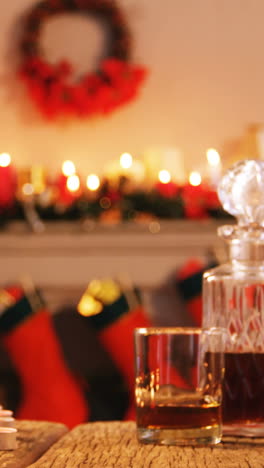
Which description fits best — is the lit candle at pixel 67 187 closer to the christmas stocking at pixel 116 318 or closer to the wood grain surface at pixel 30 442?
the christmas stocking at pixel 116 318

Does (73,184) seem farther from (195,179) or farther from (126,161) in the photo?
(195,179)

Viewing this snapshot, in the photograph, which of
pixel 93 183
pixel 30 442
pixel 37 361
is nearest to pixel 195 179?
Answer: pixel 93 183

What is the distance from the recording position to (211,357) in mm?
732

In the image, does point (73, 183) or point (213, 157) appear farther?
point (213, 157)

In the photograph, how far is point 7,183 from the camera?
2988mm

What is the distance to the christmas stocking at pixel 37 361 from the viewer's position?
2551 millimetres

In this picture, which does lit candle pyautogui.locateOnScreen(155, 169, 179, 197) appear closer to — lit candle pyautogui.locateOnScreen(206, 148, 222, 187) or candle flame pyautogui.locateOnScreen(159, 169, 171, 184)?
candle flame pyautogui.locateOnScreen(159, 169, 171, 184)

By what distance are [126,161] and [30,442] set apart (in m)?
2.53

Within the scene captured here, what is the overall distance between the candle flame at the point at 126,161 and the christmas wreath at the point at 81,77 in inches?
7.9

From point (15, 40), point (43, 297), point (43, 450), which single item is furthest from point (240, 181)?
point (15, 40)

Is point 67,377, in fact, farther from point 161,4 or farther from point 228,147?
point 161,4

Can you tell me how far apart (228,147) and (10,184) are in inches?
34.5

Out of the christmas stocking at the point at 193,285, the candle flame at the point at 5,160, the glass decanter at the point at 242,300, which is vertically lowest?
the christmas stocking at the point at 193,285

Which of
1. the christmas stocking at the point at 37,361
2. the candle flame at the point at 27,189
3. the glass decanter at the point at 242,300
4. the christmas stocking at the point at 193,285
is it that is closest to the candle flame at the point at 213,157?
the christmas stocking at the point at 193,285
